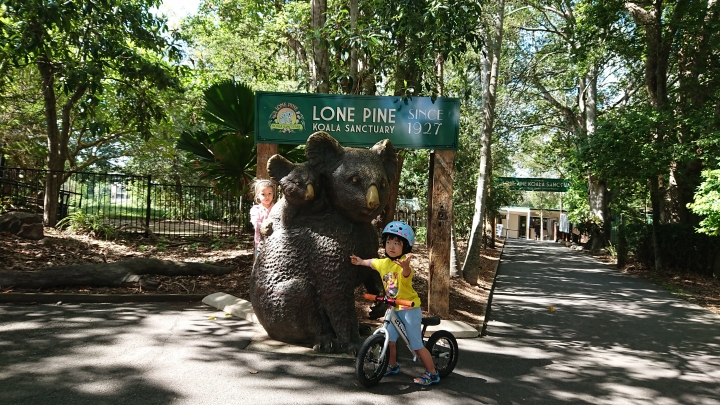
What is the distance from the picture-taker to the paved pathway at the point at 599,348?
4.18 meters

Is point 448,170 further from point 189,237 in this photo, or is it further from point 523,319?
point 189,237

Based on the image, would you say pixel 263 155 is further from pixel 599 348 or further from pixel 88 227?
pixel 88 227

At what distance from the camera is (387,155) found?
509 cm

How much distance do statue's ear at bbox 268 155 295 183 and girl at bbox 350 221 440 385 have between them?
1403mm

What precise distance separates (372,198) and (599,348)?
3566 mm

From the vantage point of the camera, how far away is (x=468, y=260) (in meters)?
10.3

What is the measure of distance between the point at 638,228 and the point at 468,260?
8.31m

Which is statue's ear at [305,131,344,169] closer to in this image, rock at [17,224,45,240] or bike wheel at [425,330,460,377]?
bike wheel at [425,330,460,377]

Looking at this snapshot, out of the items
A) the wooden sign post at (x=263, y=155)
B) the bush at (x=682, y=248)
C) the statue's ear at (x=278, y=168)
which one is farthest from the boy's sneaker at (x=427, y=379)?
the bush at (x=682, y=248)

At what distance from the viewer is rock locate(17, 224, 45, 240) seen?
30.8ft

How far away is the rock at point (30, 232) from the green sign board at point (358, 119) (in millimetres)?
6418

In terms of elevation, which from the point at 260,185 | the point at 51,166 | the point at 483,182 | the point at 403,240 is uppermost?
the point at 51,166

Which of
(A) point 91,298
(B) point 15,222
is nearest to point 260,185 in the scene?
(A) point 91,298

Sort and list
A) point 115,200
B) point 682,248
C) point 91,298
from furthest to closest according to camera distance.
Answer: point 115,200 → point 682,248 → point 91,298
